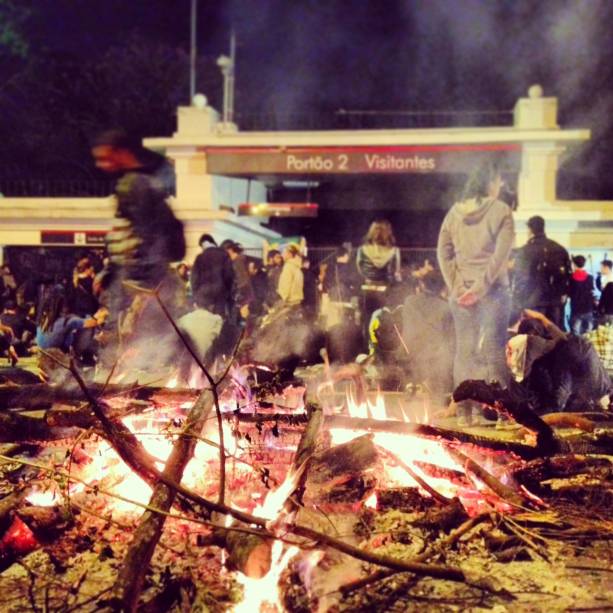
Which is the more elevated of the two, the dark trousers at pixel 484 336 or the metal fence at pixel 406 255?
the metal fence at pixel 406 255

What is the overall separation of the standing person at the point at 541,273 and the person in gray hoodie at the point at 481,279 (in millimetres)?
1985

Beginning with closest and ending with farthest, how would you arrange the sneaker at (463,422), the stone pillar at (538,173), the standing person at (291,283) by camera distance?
1. the sneaker at (463,422)
2. the standing person at (291,283)
3. the stone pillar at (538,173)

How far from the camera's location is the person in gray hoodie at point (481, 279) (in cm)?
673

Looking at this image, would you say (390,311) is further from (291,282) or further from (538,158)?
(538,158)

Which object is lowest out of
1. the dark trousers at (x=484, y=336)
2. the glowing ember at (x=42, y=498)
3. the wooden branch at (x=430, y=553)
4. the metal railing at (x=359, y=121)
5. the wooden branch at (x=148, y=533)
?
the wooden branch at (x=430, y=553)

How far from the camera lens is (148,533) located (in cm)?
277

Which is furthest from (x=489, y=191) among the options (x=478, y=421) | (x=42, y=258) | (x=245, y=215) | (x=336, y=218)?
(x=336, y=218)

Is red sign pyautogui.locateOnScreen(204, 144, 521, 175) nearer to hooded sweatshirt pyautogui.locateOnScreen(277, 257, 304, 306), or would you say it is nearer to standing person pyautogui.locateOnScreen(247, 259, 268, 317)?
standing person pyautogui.locateOnScreen(247, 259, 268, 317)

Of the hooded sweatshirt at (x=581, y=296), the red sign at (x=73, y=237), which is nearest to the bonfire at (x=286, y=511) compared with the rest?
the hooded sweatshirt at (x=581, y=296)

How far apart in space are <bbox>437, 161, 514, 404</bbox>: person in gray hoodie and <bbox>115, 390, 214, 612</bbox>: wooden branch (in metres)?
3.75

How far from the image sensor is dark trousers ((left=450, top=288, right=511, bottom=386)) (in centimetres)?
677

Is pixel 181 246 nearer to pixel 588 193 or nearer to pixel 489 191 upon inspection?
pixel 489 191

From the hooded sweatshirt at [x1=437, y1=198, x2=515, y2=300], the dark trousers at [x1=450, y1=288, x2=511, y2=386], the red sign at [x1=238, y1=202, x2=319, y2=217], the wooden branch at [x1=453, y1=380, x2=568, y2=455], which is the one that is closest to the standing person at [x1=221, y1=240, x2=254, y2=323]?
the hooded sweatshirt at [x1=437, y1=198, x2=515, y2=300]

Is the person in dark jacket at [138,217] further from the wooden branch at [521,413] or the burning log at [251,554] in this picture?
the burning log at [251,554]
